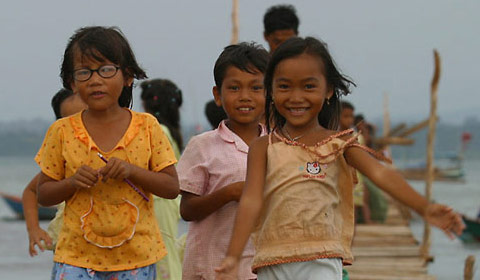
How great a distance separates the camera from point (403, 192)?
3523mm

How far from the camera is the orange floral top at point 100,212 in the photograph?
4.18 meters

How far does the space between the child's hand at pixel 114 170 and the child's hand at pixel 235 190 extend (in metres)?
0.65

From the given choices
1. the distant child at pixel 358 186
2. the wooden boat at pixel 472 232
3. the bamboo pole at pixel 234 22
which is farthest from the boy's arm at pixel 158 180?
the wooden boat at pixel 472 232

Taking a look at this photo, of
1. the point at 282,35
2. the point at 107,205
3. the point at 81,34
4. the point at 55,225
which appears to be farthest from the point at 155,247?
the point at 282,35

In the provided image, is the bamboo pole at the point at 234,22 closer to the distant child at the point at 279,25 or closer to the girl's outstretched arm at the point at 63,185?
the distant child at the point at 279,25

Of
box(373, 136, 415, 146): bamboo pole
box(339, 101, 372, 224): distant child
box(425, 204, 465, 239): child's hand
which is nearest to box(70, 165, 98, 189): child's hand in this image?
box(425, 204, 465, 239): child's hand

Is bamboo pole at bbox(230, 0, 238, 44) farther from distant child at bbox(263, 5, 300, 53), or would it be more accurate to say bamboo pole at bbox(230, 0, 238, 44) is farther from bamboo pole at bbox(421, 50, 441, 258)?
bamboo pole at bbox(421, 50, 441, 258)

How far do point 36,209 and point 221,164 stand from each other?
42.4 inches

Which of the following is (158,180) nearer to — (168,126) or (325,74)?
(325,74)

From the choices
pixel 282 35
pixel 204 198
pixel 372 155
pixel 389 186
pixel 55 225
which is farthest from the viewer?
pixel 282 35

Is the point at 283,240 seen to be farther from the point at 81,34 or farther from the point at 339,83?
the point at 81,34

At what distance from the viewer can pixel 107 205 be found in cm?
419

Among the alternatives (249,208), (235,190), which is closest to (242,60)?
(235,190)

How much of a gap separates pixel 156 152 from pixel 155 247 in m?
0.38
